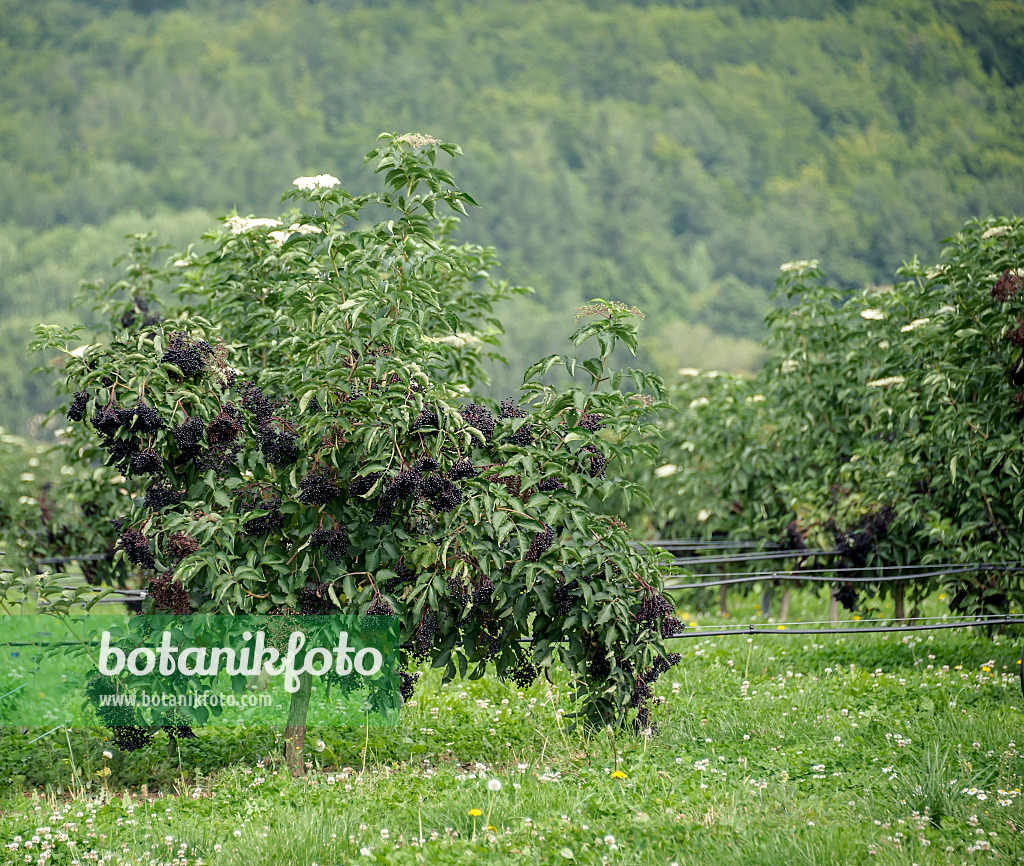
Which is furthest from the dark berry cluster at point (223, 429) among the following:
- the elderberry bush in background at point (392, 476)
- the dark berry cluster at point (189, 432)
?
the dark berry cluster at point (189, 432)

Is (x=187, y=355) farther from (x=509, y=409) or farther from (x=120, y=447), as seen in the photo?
(x=509, y=409)

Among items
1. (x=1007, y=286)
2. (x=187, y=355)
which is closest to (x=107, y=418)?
(x=187, y=355)

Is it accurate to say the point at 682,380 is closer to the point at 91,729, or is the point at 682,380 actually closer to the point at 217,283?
the point at 217,283

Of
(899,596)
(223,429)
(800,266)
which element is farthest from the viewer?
(800,266)

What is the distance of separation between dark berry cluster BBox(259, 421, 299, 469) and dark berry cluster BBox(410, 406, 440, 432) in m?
0.48

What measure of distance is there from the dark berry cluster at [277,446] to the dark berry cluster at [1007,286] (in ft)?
13.9

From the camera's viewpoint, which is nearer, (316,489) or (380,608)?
(316,489)

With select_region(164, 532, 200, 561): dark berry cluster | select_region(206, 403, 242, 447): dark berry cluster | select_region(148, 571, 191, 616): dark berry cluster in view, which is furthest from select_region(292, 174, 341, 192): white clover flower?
select_region(148, 571, 191, 616): dark berry cluster

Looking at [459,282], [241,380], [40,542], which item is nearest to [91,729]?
[241,380]

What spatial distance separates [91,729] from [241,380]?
1.72 m

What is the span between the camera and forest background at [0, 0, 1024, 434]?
46.2m

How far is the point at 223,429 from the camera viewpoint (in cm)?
364

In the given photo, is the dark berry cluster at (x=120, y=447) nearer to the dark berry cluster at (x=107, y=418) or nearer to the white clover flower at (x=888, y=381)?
the dark berry cluster at (x=107, y=418)

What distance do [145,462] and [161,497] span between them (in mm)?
301
